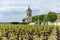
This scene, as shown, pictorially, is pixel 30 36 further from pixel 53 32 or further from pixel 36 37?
pixel 53 32

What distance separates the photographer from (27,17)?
3541 inches

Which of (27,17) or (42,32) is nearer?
(42,32)

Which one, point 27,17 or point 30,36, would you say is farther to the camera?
point 27,17

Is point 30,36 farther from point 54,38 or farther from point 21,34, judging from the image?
point 54,38

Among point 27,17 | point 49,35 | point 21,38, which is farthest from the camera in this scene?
point 27,17

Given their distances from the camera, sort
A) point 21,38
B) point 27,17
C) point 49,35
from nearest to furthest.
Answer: point 21,38 < point 49,35 < point 27,17

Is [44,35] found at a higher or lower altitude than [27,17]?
higher

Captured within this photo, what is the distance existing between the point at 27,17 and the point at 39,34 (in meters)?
79.8

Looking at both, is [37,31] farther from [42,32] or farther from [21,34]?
[21,34]

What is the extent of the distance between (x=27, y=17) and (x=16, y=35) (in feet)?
264

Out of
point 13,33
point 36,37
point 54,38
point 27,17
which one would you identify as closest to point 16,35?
point 13,33

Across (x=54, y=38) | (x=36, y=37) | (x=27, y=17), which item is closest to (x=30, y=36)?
(x=36, y=37)

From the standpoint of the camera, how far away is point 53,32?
10.5 metres

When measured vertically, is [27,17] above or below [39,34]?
below
